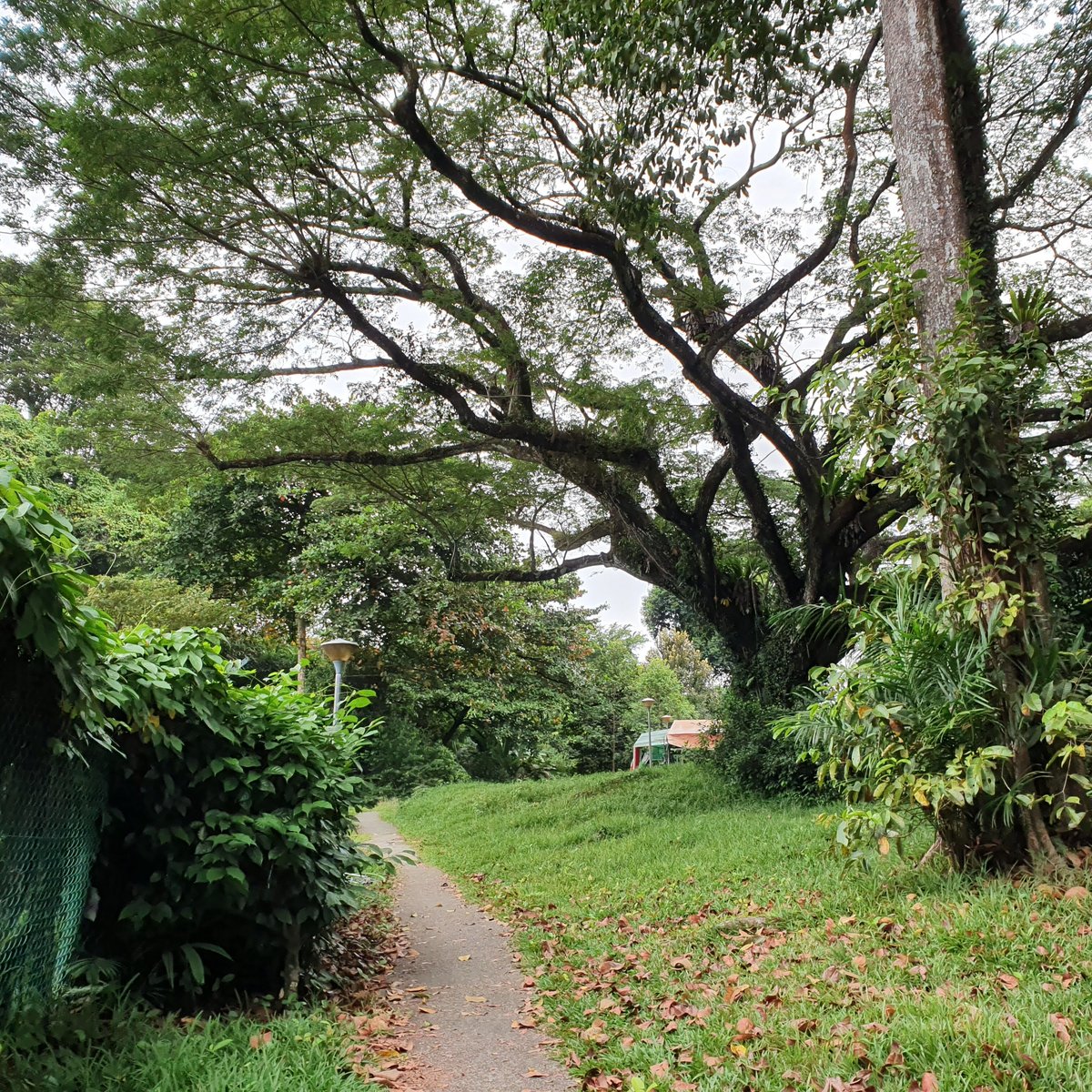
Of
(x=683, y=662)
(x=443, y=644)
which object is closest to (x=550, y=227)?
(x=443, y=644)

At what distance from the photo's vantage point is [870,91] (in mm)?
10094

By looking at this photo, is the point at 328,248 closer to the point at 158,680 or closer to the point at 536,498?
the point at 536,498

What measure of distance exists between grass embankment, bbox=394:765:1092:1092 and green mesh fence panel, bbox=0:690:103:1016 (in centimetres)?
215

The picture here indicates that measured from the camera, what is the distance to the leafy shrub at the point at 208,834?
11.4 feet

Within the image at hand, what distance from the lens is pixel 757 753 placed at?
11.0 meters

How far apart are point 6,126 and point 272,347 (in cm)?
355

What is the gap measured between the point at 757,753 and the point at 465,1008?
7540 millimetres

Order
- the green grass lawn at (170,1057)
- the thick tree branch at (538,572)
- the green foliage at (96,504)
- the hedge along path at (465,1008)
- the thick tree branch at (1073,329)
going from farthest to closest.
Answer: the green foliage at (96,504), the thick tree branch at (538,572), the thick tree branch at (1073,329), the hedge along path at (465,1008), the green grass lawn at (170,1057)

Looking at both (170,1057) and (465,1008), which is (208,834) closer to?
(170,1057)

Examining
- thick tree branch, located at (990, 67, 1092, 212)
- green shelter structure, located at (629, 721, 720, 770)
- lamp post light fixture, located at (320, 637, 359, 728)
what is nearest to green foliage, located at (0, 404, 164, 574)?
lamp post light fixture, located at (320, 637, 359, 728)

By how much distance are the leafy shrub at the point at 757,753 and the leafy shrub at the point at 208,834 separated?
7.24 metres

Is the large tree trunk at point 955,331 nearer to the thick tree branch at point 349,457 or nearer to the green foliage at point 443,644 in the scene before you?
the thick tree branch at point 349,457

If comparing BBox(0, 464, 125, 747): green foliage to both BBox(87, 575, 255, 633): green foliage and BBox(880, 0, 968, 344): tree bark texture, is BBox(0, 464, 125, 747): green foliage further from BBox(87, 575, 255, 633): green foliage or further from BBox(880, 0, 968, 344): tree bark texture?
BBox(87, 575, 255, 633): green foliage

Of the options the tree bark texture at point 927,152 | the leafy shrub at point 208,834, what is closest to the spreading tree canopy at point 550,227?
the tree bark texture at point 927,152
